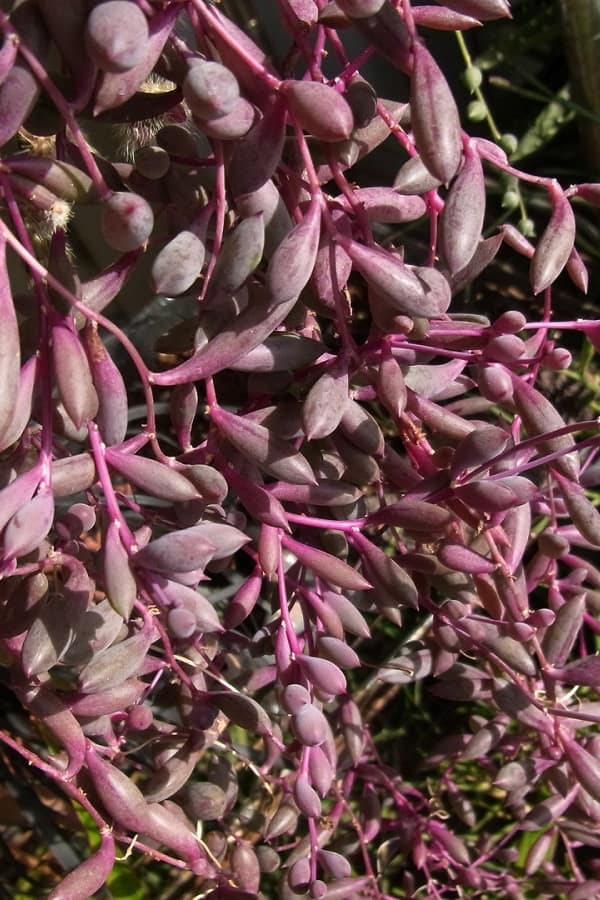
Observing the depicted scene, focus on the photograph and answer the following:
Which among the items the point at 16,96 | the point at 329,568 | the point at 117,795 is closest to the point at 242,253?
the point at 16,96

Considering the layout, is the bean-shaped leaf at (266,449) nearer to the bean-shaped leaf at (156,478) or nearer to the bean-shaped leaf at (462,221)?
the bean-shaped leaf at (156,478)

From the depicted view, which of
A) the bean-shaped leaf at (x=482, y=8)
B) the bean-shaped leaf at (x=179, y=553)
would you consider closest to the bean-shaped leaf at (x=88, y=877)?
the bean-shaped leaf at (x=179, y=553)

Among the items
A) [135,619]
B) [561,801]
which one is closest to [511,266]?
[561,801]

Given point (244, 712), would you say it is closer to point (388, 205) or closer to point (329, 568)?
point (329, 568)

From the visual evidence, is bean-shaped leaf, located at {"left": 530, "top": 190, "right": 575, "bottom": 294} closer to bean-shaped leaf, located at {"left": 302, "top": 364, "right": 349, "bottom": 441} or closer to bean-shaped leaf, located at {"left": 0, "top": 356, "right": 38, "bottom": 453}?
bean-shaped leaf, located at {"left": 302, "top": 364, "right": 349, "bottom": 441}

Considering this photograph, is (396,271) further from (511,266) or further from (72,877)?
(511,266)

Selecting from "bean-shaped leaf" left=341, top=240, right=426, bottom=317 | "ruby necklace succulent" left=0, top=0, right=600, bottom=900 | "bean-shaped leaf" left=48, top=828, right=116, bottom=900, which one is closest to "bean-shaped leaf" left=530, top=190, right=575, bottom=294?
"ruby necklace succulent" left=0, top=0, right=600, bottom=900

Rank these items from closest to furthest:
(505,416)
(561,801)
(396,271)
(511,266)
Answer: (396,271) < (561,801) < (505,416) < (511,266)

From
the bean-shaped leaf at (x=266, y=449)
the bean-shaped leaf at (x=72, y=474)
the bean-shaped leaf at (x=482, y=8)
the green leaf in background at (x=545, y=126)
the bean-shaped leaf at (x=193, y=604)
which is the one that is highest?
the bean-shaped leaf at (x=482, y=8)
